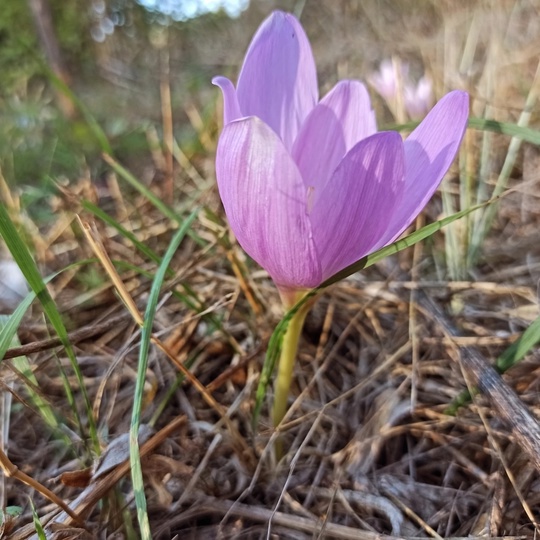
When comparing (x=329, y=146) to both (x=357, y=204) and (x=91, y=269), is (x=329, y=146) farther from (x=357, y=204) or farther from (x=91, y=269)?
(x=91, y=269)

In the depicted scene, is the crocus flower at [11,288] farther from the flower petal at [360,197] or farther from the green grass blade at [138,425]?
the flower petal at [360,197]

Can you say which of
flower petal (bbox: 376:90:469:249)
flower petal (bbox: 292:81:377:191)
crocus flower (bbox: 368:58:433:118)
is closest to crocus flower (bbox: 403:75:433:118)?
crocus flower (bbox: 368:58:433:118)

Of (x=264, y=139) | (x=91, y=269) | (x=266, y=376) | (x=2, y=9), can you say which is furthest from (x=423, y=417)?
(x=2, y=9)

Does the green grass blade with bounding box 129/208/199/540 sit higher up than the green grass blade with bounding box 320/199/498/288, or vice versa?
the green grass blade with bounding box 320/199/498/288

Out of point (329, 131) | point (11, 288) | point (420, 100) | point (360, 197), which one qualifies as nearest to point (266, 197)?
point (360, 197)

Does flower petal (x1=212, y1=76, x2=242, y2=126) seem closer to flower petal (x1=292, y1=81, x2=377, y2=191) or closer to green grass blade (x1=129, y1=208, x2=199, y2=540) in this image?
flower petal (x1=292, y1=81, x2=377, y2=191)

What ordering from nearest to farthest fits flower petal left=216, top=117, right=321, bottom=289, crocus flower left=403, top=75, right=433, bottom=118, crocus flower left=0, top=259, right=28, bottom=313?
flower petal left=216, top=117, right=321, bottom=289 → crocus flower left=0, top=259, right=28, bottom=313 → crocus flower left=403, top=75, right=433, bottom=118

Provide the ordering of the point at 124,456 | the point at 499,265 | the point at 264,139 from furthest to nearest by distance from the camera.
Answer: the point at 499,265, the point at 124,456, the point at 264,139
